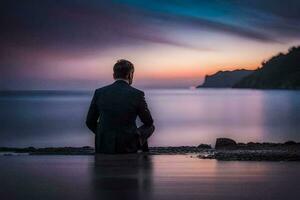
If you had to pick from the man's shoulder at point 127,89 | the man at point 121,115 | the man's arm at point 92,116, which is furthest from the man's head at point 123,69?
the man's arm at point 92,116

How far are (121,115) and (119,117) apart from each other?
0.03 metres

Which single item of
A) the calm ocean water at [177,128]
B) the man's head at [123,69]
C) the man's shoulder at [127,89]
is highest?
the calm ocean water at [177,128]

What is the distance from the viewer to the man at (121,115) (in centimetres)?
658

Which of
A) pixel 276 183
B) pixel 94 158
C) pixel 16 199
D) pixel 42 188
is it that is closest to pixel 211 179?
pixel 276 183

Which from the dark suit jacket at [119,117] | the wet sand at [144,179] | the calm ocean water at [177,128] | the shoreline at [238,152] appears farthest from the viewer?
the calm ocean water at [177,128]

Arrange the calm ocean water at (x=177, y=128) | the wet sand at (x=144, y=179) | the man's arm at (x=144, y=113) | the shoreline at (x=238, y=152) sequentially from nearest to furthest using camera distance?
the wet sand at (x=144, y=179) < the man's arm at (x=144, y=113) < the shoreline at (x=238, y=152) < the calm ocean water at (x=177, y=128)

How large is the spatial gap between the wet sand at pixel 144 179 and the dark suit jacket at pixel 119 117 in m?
0.20

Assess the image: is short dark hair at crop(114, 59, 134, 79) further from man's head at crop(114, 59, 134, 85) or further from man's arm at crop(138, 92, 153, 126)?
man's arm at crop(138, 92, 153, 126)

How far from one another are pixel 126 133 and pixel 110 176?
3.93 ft

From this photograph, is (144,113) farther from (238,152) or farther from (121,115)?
(238,152)

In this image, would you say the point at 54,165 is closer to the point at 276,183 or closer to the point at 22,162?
the point at 22,162

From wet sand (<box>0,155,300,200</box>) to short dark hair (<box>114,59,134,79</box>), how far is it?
3.06 feet

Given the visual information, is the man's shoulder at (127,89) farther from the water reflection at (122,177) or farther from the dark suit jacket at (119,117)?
the water reflection at (122,177)

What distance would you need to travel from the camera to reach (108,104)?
22.0ft
